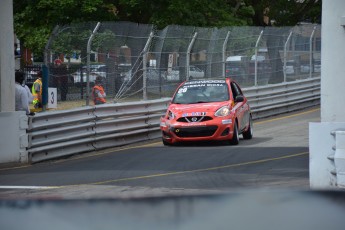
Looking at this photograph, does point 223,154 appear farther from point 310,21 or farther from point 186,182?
point 310,21

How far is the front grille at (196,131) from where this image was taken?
57.2ft

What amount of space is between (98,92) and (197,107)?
293 centimetres

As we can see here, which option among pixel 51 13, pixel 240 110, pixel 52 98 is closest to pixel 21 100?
pixel 52 98

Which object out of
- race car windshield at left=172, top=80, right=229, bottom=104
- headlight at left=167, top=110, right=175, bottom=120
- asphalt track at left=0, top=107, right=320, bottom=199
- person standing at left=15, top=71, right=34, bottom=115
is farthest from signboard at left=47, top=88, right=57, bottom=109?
race car windshield at left=172, top=80, right=229, bottom=104

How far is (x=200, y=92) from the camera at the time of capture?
61.0 feet

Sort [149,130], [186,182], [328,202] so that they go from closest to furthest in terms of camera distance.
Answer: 1. [328,202]
2. [186,182]
3. [149,130]

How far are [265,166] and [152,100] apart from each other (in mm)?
7213

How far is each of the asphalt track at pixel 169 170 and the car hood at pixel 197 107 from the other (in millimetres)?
829

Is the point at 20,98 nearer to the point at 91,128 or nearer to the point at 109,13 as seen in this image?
the point at 91,128

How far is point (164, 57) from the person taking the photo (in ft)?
74.0

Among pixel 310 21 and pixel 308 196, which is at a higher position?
pixel 310 21

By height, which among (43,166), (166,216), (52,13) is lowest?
(43,166)

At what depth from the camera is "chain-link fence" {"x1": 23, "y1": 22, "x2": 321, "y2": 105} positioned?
18656mm

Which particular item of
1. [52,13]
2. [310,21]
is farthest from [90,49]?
[310,21]
